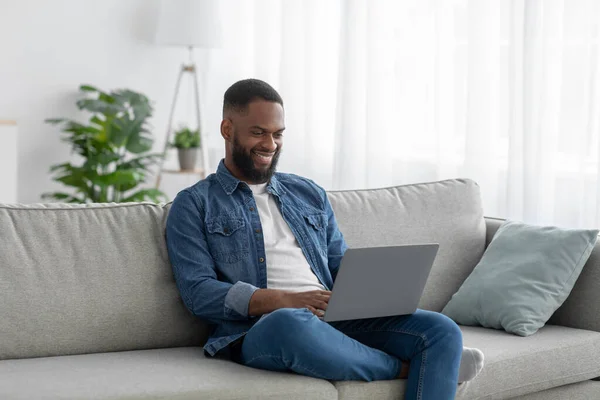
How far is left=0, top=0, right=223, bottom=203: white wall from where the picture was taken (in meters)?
5.23

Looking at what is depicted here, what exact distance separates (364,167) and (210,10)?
1319 mm

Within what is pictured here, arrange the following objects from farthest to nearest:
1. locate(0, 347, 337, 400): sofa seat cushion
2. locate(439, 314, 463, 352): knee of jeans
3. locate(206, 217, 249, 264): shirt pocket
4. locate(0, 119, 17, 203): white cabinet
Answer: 1. locate(0, 119, 17, 203): white cabinet
2. locate(206, 217, 249, 264): shirt pocket
3. locate(439, 314, 463, 352): knee of jeans
4. locate(0, 347, 337, 400): sofa seat cushion

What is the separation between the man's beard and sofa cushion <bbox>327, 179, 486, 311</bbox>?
39cm

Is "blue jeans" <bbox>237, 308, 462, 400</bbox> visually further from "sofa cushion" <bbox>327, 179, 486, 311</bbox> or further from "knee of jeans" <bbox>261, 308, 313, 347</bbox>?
"sofa cushion" <bbox>327, 179, 486, 311</bbox>

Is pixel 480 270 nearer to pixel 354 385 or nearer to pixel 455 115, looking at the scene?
pixel 354 385

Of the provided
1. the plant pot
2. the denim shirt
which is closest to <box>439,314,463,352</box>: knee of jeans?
the denim shirt

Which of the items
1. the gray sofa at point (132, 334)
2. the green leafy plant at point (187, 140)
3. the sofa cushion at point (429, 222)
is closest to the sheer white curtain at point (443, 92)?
the green leafy plant at point (187, 140)

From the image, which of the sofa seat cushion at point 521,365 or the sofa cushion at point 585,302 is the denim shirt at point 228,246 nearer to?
the sofa seat cushion at point 521,365

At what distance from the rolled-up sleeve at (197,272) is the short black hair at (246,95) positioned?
279mm

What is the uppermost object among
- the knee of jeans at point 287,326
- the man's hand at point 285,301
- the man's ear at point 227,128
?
the man's ear at point 227,128

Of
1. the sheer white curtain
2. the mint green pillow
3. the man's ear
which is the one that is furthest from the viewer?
the sheer white curtain

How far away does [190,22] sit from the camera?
16.8ft

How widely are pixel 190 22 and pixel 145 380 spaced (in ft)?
11.1

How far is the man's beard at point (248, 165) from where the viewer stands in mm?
2488
